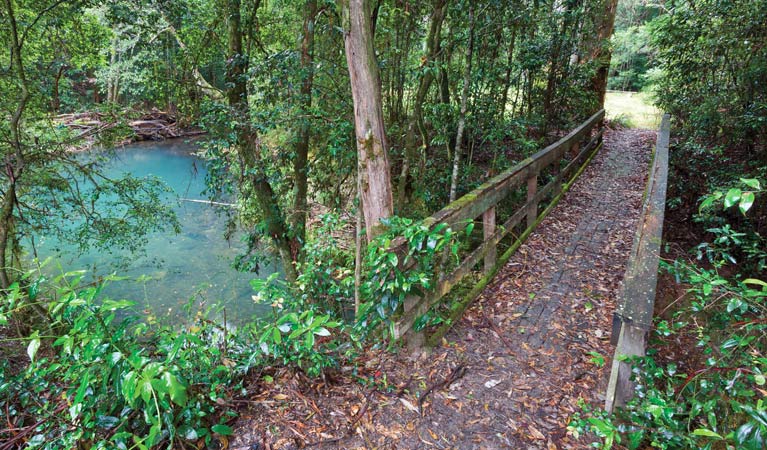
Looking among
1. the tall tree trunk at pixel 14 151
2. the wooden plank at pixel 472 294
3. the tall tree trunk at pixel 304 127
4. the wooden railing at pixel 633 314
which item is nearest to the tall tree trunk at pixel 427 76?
the tall tree trunk at pixel 304 127

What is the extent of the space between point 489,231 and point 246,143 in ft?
14.4

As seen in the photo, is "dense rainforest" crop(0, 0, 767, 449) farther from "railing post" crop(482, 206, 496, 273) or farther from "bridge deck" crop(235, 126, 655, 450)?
"railing post" crop(482, 206, 496, 273)

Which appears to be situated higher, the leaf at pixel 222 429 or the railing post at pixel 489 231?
the railing post at pixel 489 231

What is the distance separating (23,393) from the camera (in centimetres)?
249

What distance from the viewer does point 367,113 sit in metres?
3.31

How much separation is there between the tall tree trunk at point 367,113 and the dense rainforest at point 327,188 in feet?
0.06

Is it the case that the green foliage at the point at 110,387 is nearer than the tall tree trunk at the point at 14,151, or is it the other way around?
the green foliage at the point at 110,387

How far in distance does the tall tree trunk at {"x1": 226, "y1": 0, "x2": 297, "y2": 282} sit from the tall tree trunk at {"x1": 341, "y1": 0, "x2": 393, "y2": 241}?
2.53 m

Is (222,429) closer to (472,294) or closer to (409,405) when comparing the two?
(409,405)

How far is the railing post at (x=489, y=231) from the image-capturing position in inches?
158

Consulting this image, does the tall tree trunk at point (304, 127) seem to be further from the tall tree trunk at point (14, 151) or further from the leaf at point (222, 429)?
the tall tree trunk at point (14, 151)

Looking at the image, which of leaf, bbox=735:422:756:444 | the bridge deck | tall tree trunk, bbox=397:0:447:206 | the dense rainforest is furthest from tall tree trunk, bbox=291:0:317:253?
leaf, bbox=735:422:756:444

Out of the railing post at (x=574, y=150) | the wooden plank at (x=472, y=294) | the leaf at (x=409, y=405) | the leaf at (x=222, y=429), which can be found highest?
the railing post at (x=574, y=150)

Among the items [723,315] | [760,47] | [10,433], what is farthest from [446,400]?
[760,47]
